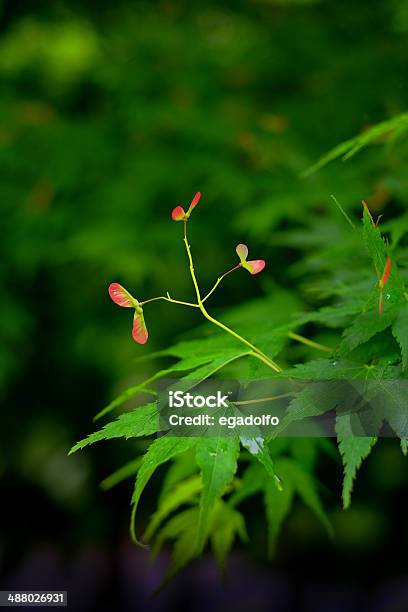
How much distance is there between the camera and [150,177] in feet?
6.37

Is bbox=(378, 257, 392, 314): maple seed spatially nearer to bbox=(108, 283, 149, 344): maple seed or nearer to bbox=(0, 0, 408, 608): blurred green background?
bbox=(108, 283, 149, 344): maple seed

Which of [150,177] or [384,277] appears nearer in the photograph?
[384,277]

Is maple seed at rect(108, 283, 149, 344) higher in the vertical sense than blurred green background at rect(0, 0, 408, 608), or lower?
higher

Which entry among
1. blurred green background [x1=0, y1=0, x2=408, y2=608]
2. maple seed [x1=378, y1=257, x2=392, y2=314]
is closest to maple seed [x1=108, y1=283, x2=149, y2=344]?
maple seed [x1=378, y1=257, x2=392, y2=314]

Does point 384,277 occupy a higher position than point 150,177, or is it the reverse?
point 384,277

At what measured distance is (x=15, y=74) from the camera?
7.91ft

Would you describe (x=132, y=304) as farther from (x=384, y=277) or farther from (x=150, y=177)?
(x=150, y=177)

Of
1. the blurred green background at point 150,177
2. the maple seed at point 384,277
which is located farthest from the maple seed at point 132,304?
the blurred green background at point 150,177

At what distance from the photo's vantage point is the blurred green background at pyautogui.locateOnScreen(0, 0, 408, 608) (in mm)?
1813

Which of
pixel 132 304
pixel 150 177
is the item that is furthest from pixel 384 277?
pixel 150 177

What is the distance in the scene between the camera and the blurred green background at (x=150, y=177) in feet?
5.95

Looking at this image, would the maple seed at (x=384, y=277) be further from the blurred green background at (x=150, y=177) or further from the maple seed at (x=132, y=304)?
the blurred green background at (x=150, y=177)

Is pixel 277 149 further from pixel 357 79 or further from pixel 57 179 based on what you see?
pixel 57 179

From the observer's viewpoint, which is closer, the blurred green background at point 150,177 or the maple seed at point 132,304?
the maple seed at point 132,304
